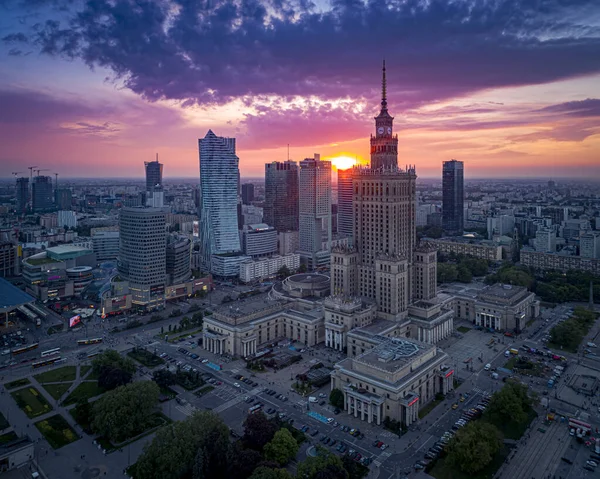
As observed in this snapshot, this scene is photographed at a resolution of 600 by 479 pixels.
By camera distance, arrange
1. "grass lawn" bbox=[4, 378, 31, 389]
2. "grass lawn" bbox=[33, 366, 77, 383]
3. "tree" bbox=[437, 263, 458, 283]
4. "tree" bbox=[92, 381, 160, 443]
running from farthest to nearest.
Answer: "tree" bbox=[437, 263, 458, 283]
"grass lawn" bbox=[33, 366, 77, 383]
"grass lawn" bbox=[4, 378, 31, 389]
"tree" bbox=[92, 381, 160, 443]

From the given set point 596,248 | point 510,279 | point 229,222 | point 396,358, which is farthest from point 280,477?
point 596,248

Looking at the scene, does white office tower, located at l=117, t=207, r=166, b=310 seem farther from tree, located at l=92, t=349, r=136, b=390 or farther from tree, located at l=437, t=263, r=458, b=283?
tree, located at l=437, t=263, r=458, b=283

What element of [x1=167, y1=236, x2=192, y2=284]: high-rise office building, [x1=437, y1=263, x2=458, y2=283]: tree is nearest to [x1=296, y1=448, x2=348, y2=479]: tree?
[x1=167, y1=236, x2=192, y2=284]: high-rise office building

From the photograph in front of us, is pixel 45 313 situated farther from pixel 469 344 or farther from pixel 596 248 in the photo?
pixel 596 248

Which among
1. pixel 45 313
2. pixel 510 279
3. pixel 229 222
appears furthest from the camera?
pixel 229 222

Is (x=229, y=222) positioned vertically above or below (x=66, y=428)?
above

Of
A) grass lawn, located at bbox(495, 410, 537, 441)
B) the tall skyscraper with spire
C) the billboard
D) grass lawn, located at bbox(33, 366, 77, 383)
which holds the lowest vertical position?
grass lawn, located at bbox(495, 410, 537, 441)
